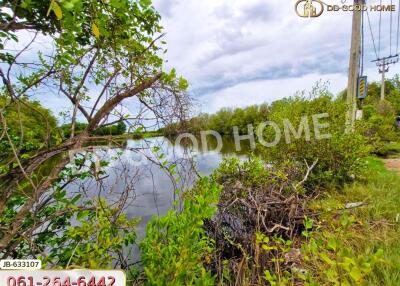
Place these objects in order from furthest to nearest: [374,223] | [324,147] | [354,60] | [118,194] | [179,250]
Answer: [354,60], [324,147], [374,223], [118,194], [179,250]

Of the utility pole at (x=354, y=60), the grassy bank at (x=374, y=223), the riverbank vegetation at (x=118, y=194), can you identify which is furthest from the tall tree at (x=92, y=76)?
Answer: the utility pole at (x=354, y=60)

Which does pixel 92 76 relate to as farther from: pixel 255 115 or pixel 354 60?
pixel 255 115

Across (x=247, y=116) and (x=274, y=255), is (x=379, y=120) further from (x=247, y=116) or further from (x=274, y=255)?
(x=247, y=116)

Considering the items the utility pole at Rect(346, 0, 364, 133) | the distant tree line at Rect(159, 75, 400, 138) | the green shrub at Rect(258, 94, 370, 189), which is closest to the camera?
the distant tree line at Rect(159, 75, 400, 138)

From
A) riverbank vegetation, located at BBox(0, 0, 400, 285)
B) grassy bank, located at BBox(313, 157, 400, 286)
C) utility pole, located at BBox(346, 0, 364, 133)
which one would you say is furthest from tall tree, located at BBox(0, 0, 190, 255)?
utility pole, located at BBox(346, 0, 364, 133)

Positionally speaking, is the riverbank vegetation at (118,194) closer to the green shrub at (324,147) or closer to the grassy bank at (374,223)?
the grassy bank at (374,223)

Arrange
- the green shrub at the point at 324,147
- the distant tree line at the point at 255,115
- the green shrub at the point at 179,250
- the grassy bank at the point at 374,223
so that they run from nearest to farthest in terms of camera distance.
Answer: the green shrub at the point at 179,250
the distant tree line at the point at 255,115
the grassy bank at the point at 374,223
the green shrub at the point at 324,147

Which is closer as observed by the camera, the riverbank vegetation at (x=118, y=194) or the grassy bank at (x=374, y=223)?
the riverbank vegetation at (x=118, y=194)

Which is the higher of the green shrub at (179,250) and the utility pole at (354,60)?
the utility pole at (354,60)

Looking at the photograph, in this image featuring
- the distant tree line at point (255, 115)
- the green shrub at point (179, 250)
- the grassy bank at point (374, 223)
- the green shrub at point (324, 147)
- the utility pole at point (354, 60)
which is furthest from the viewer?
the utility pole at point (354, 60)

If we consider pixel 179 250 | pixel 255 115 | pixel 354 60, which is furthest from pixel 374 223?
pixel 255 115

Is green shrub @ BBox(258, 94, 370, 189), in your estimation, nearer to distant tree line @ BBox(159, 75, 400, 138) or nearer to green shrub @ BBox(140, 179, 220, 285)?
distant tree line @ BBox(159, 75, 400, 138)

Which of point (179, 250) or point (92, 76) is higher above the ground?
point (92, 76)

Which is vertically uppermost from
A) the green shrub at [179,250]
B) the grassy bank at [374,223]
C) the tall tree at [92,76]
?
the tall tree at [92,76]
